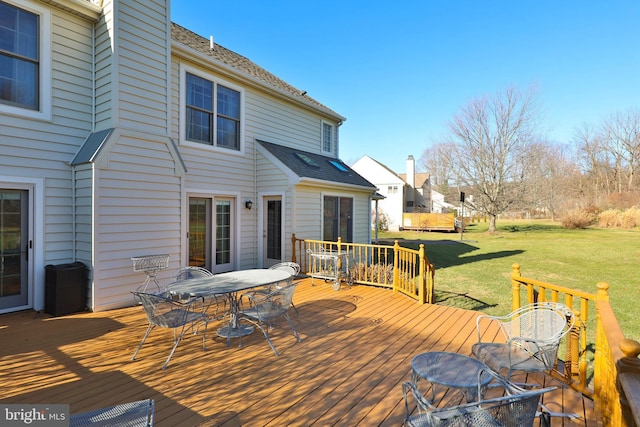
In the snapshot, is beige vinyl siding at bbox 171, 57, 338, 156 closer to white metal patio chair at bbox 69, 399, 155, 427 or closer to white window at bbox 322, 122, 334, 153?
white window at bbox 322, 122, 334, 153

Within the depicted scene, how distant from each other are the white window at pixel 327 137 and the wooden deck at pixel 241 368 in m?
7.84

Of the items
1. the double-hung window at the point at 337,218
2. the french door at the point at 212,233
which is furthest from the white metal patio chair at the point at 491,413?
the double-hung window at the point at 337,218

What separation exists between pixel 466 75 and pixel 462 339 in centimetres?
1606

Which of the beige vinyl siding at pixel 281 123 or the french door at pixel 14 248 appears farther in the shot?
Answer: the beige vinyl siding at pixel 281 123

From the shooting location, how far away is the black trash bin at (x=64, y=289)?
16.2ft

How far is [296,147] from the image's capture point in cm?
1038

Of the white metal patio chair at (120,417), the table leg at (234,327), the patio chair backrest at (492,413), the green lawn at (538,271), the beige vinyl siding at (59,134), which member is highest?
A: the beige vinyl siding at (59,134)

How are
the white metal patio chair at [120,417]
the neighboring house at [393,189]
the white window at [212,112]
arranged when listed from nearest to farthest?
the white metal patio chair at [120,417]
the white window at [212,112]
the neighboring house at [393,189]

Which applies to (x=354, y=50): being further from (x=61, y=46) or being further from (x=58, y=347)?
(x=58, y=347)

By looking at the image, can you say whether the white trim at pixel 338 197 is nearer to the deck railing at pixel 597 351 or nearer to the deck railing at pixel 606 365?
the deck railing at pixel 597 351

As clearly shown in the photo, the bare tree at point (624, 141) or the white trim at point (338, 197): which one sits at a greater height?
the bare tree at point (624, 141)

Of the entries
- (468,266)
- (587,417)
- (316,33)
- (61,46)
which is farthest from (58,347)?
(316,33)

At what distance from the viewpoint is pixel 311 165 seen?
31.0ft

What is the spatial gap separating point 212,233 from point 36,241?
3.28 m
